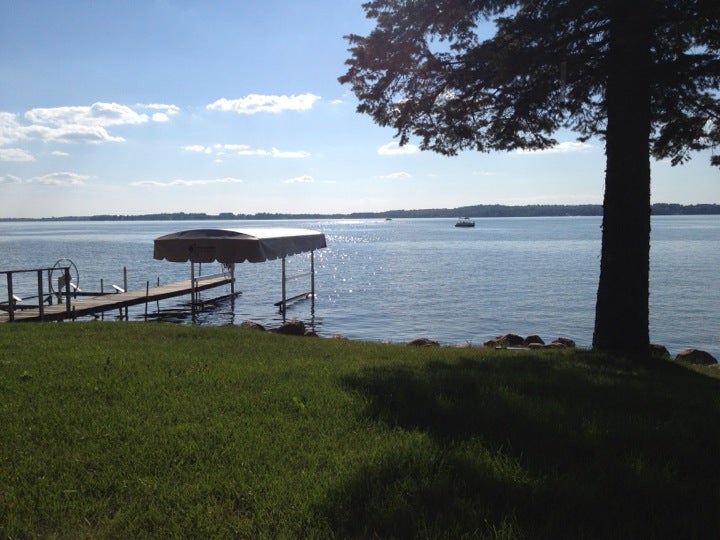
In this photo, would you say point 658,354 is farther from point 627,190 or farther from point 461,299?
point 461,299

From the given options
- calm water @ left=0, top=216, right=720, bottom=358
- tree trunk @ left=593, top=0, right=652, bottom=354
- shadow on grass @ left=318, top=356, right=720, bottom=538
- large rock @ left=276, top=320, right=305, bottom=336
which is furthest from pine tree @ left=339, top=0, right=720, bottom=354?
calm water @ left=0, top=216, right=720, bottom=358

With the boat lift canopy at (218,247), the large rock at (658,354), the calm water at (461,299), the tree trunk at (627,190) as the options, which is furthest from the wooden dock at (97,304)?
the large rock at (658,354)

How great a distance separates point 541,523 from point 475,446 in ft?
3.63

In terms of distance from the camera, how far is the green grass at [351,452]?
11.8 ft

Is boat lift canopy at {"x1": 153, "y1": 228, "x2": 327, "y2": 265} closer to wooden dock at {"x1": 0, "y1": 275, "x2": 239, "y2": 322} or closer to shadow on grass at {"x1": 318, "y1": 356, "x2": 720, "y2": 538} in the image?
wooden dock at {"x1": 0, "y1": 275, "x2": 239, "y2": 322}

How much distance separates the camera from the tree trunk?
30.3 feet

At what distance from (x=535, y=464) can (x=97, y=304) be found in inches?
780

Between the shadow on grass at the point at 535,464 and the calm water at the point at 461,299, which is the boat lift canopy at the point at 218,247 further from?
the shadow on grass at the point at 535,464

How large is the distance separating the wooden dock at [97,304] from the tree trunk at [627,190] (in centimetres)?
1460

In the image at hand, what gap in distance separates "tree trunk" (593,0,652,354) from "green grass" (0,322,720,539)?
2020 mm

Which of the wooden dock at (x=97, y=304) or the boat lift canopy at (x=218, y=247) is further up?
the boat lift canopy at (x=218, y=247)

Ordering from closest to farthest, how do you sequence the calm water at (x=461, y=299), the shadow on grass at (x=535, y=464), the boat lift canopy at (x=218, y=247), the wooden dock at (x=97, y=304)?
the shadow on grass at (x=535, y=464), the wooden dock at (x=97, y=304), the boat lift canopy at (x=218, y=247), the calm water at (x=461, y=299)

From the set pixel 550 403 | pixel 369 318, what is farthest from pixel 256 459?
pixel 369 318

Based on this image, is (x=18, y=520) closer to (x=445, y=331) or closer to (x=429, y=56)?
(x=429, y=56)
